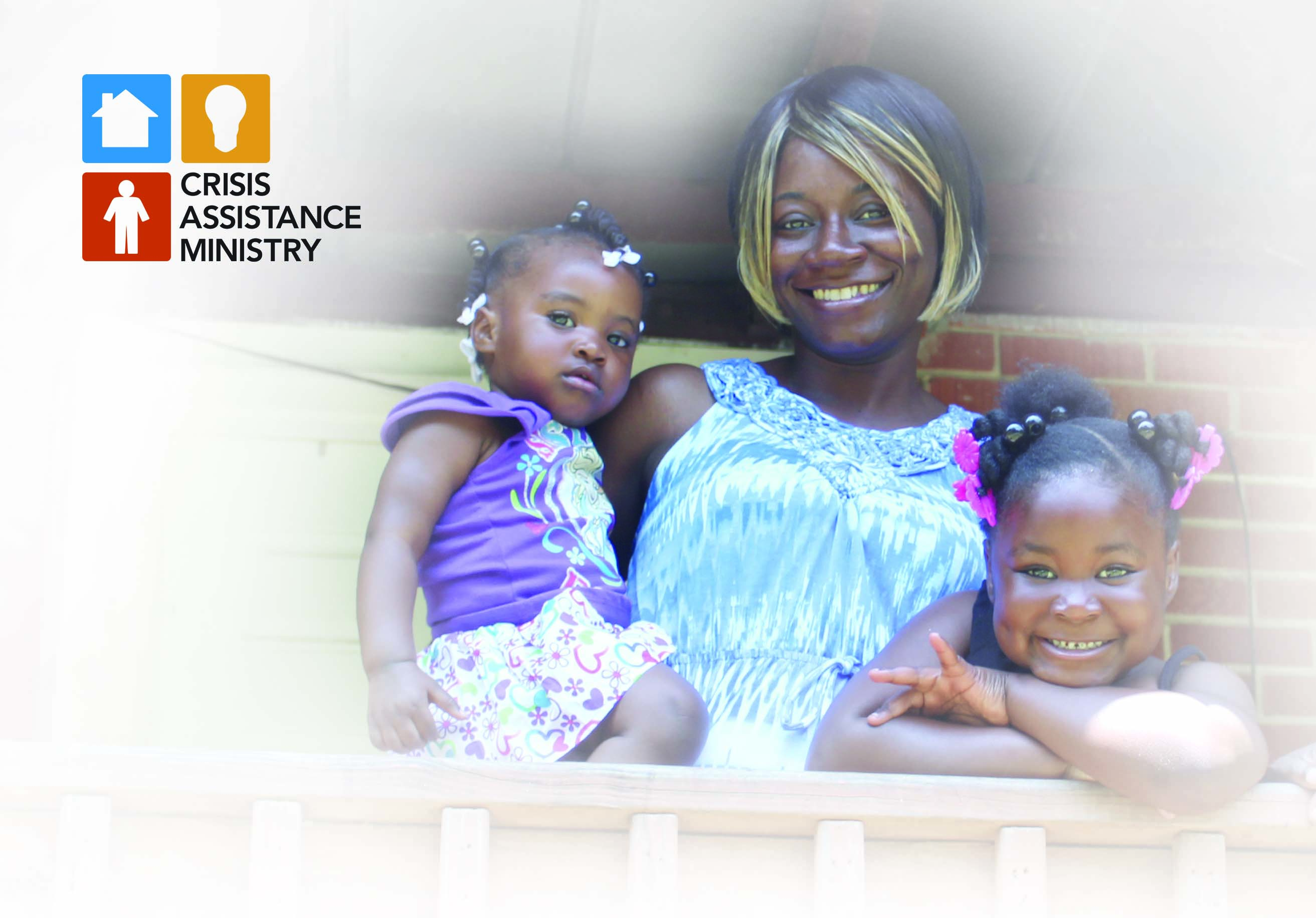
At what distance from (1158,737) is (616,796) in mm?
590

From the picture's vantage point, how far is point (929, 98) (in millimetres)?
2350

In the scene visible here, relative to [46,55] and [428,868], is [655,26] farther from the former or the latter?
[428,868]

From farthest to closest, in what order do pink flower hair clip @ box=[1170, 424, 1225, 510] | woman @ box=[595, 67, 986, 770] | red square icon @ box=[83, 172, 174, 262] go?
red square icon @ box=[83, 172, 174, 262] < woman @ box=[595, 67, 986, 770] < pink flower hair clip @ box=[1170, 424, 1225, 510]

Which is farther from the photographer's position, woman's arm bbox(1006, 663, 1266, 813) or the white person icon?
the white person icon

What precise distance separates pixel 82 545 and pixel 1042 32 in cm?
206

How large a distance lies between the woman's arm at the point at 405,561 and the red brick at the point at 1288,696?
184 centimetres

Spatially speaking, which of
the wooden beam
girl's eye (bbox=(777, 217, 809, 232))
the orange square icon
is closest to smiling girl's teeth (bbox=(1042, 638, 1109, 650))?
girl's eye (bbox=(777, 217, 809, 232))

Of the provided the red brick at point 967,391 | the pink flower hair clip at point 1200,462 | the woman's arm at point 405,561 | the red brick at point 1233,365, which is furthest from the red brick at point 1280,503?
the woman's arm at point 405,561

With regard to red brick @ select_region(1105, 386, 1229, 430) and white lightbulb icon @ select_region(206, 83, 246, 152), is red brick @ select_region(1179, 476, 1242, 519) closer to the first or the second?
red brick @ select_region(1105, 386, 1229, 430)

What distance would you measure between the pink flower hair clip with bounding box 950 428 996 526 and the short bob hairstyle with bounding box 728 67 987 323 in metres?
0.45

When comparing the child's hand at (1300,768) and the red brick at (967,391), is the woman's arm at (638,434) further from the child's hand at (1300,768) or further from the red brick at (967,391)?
the child's hand at (1300,768)

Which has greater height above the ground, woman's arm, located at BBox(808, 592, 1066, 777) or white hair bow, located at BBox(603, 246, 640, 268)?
white hair bow, located at BBox(603, 246, 640, 268)

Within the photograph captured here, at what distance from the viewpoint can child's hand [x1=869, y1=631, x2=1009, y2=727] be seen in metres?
1.69

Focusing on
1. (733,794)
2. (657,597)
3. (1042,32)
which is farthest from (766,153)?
(733,794)
